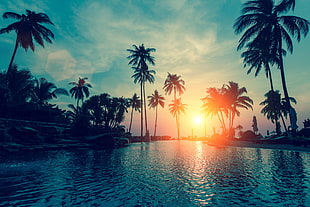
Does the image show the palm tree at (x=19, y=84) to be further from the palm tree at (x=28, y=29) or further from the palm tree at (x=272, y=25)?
the palm tree at (x=272, y=25)

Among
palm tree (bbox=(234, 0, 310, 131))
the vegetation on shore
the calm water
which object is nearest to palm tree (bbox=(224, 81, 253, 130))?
the vegetation on shore

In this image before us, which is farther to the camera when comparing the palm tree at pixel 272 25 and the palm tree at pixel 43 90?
the palm tree at pixel 43 90

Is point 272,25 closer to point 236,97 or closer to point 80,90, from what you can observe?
point 236,97

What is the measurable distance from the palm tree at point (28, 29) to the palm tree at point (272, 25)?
2773cm

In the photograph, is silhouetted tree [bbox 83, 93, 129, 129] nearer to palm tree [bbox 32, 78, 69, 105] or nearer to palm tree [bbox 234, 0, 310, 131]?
palm tree [bbox 32, 78, 69, 105]

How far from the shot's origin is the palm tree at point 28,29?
76.8 feet

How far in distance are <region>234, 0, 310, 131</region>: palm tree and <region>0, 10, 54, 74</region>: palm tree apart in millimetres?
27733

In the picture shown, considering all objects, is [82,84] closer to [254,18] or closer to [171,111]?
[171,111]

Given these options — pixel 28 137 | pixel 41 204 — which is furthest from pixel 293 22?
pixel 28 137

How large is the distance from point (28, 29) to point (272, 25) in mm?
32909

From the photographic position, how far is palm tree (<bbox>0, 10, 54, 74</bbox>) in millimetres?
23422

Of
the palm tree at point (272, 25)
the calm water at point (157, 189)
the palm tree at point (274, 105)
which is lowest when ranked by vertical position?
the calm water at point (157, 189)

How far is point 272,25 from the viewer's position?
2047cm

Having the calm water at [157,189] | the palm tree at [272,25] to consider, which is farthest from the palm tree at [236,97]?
the calm water at [157,189]
